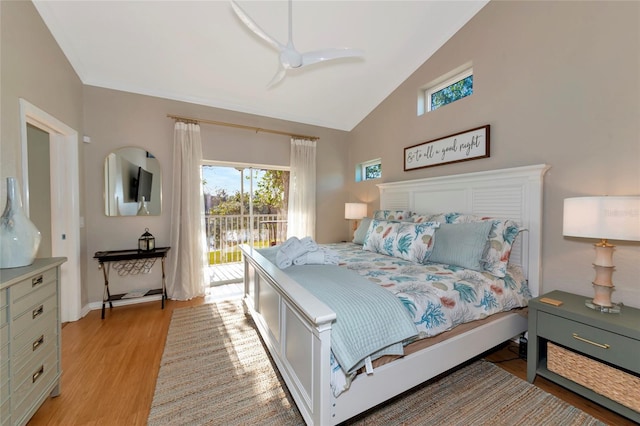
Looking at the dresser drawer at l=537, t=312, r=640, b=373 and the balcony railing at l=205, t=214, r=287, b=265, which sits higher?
the balcony railing at l=205, t=214, r=287, b=265

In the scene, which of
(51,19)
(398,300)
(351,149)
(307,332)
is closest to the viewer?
(307,332)

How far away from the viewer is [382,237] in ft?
8.84

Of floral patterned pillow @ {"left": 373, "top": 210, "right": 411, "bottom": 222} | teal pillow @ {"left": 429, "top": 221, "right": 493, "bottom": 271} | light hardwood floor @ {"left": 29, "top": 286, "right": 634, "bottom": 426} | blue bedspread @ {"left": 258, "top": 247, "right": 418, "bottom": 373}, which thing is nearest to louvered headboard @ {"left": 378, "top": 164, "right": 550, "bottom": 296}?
floral patterned pillow @ {"left": 373, "top": 210, "right": 411, "bottom": 222}

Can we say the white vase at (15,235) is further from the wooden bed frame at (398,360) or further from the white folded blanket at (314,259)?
the white folded blanket at (314,259)

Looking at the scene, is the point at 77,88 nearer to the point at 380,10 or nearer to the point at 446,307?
the point at 380,10

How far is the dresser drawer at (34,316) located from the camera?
1.31 m

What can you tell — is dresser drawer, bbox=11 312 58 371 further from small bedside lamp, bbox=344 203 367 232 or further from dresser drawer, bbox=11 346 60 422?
small bedside lamp, bbox=344 203 367 232

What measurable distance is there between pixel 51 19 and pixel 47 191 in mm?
1771

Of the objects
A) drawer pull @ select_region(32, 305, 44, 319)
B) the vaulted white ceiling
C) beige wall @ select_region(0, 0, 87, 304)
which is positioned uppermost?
the vaulted white ceiling

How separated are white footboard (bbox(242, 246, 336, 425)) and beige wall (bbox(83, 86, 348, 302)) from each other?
2259 mm

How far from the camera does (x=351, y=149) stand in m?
4.76

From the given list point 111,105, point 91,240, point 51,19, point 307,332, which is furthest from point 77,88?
point 307,332

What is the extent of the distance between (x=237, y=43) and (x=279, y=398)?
334cm

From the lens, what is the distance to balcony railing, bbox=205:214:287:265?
429cm
